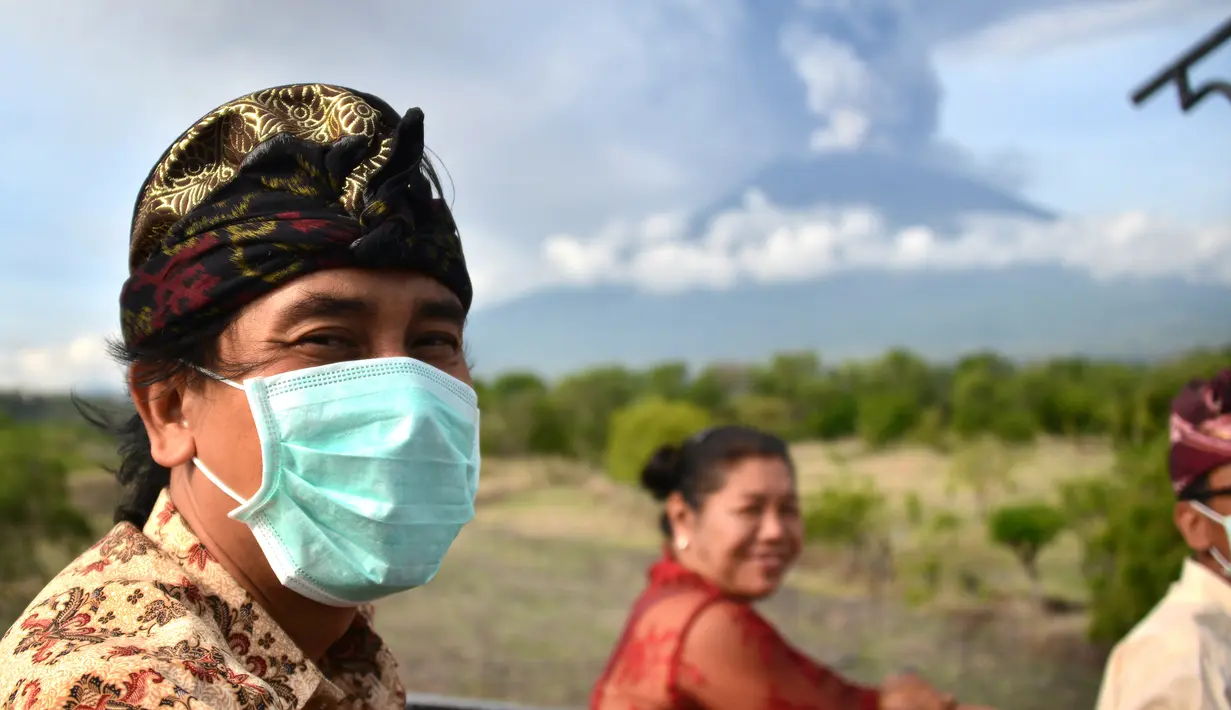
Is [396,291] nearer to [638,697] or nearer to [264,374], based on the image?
[264,374]

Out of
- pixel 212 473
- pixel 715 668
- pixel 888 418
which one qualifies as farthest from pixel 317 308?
pixel 888 418

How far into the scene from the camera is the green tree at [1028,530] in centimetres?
639

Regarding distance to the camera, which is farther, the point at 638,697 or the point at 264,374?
the point at 638,697

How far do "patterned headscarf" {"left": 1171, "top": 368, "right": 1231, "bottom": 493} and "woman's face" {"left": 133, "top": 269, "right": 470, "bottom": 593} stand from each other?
2.38 m

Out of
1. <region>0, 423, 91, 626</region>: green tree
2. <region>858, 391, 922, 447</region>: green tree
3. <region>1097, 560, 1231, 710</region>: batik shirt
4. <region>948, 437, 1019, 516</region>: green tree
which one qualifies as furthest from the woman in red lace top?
<region>858, 391, 922, 447</region>: green tree

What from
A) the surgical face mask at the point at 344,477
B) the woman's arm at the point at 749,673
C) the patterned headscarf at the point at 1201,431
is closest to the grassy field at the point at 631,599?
the patterned headscarf at the point at 1201,431

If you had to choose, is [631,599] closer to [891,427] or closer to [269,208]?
[891,427]

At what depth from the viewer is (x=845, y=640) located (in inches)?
265

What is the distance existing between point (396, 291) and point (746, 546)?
5.86ft

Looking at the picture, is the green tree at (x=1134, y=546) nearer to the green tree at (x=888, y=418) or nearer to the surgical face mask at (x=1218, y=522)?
the green tree at (x=888, y=418)

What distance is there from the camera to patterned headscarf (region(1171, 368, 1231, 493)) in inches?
103

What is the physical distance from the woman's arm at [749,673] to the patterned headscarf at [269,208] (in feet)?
5.20

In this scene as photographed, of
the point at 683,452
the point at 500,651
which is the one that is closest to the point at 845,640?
the point at 500,651

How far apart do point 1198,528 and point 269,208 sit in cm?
271
